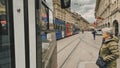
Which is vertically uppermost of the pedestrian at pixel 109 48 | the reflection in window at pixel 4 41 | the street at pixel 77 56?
the reflection in window at pixel 4 41

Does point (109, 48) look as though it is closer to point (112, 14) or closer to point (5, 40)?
point (5, 40)

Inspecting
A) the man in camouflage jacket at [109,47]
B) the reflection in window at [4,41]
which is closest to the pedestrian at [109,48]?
the man in camouflage jacket at [109,47]

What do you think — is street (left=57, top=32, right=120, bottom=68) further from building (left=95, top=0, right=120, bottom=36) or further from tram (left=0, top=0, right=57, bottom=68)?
building (left=95, top=0, right=120, bottom=36)

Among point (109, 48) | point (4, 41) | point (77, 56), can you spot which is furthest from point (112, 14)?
point (4, 41)

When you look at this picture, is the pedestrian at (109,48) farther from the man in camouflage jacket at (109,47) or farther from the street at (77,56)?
the street at (77,56)

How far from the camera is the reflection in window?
1747 mm

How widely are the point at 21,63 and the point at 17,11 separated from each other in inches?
15.9

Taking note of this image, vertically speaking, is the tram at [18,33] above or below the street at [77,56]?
above

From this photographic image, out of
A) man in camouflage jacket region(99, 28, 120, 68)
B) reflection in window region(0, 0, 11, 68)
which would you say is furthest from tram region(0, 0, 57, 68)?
man in camouflage jacket region(99, 28, 120, 68)

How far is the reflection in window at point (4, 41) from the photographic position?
1747 mm

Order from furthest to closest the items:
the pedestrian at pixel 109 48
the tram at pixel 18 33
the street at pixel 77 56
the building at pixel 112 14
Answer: the building at pixel 112 14, the street at pixel 77 56, the pedestrian at pixel 109 48, the tram at pixel 18 33

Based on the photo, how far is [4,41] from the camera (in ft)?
5.86

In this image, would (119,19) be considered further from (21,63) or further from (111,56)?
(21,63)

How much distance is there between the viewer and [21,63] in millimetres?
Answer: 1737
